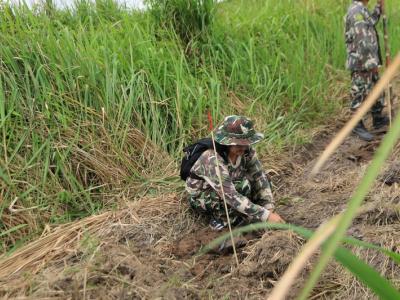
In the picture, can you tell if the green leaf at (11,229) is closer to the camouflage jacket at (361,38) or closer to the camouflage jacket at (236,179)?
the camouflage jacket at (236,179)

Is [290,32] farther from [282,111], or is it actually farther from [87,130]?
[87,130]

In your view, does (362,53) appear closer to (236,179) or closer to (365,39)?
(365,39)

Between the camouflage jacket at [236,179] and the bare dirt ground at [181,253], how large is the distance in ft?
0.55

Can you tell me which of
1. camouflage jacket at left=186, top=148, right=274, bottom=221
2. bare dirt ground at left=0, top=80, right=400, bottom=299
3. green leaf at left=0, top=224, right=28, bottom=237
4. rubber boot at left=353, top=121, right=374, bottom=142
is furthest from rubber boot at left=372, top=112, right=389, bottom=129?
green leaf at left=0, top=224, right=28, bottom=237

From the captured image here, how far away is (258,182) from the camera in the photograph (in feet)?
9.73

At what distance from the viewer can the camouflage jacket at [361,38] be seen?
14.4 ft

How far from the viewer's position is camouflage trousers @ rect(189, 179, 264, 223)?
2.88 m

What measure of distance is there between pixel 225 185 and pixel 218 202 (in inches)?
8.6

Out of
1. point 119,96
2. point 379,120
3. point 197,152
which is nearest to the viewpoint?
point 197,152

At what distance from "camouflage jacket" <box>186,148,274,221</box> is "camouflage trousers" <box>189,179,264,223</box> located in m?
0.03

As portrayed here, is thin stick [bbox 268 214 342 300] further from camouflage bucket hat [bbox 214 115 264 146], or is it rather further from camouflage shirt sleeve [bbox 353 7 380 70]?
camouflage shirt sleeve [bbox 353 7 380 70]

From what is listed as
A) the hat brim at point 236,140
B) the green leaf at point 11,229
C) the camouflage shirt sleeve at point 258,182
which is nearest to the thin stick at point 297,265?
the hat brim at point 236,140

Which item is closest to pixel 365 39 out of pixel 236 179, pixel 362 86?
pixel 362 86

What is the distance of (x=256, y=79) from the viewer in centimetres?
470
